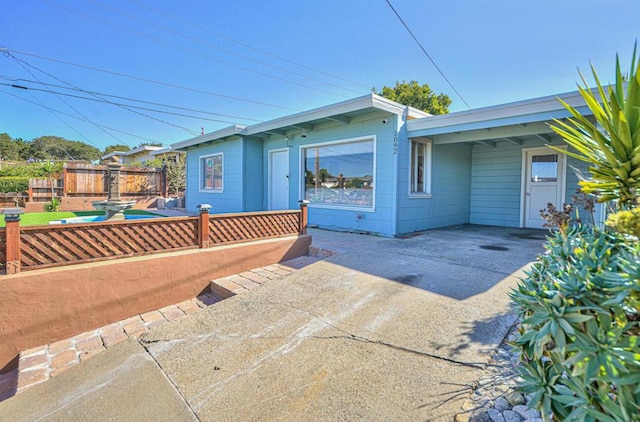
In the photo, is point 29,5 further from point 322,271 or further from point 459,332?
point 459,332

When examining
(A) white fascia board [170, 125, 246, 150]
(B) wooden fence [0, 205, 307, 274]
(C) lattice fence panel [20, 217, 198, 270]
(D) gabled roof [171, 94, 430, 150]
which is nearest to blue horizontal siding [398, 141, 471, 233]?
(D) gabled roof [171, 94, 430, 150]

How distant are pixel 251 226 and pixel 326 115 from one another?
11.2 feet

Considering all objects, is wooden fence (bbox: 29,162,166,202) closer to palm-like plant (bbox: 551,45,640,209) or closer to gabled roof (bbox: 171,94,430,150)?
gabled roof (bbox: 171,94,430,150)

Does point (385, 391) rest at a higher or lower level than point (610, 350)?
lower

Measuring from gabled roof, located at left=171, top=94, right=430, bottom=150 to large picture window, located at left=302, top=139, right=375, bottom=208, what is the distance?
0.68 meters

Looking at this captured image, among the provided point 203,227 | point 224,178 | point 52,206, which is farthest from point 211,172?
point 203,227

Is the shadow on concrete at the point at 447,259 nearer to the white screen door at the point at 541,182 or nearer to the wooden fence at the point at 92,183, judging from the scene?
the white screen door at the point at 541,182

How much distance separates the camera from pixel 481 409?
1841mm

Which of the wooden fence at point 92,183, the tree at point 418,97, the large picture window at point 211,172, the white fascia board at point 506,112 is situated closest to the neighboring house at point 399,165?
the white fascia board at point 506,112

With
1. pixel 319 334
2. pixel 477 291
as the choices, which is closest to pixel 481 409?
pixel 319 334

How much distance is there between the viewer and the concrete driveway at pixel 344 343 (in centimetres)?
204

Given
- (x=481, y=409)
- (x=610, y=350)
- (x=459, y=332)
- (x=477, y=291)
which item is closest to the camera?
(x=610, y=350)

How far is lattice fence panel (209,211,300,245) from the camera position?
15.7 ft

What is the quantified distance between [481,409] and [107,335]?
3691 mm
